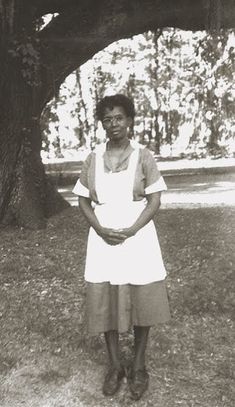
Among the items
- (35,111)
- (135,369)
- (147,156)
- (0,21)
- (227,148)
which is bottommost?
(227,148)

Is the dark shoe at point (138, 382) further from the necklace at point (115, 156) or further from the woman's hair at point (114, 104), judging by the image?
the woman's hair at point (114, 104)

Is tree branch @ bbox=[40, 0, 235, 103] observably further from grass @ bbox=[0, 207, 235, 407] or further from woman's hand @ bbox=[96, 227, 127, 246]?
woman's hand @ bbox=[96, 227, 127, 246]

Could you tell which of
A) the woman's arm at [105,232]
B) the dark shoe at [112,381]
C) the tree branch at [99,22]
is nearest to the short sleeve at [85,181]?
the woman's arm at [105,232]

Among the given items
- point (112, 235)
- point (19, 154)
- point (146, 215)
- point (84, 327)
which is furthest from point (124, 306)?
point (19, 154)

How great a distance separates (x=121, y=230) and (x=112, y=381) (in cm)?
108

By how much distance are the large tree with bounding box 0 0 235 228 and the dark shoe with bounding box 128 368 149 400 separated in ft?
14.8

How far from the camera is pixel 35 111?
8422 millimetres

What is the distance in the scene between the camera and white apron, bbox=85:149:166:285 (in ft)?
12.0

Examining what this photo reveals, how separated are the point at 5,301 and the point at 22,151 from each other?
2.95 metres

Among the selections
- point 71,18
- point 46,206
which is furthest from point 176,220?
point 71,18

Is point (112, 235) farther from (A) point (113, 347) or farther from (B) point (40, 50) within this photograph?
(B) point (40, 50)

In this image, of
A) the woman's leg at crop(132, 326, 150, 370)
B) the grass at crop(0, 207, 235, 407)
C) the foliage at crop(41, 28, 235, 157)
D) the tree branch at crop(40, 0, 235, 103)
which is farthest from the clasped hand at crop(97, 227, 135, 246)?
→ the foliage at crop(41, 28, 235, 157)

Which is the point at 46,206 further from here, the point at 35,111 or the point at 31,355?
the point at 31,355

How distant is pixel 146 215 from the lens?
12.0 feet
